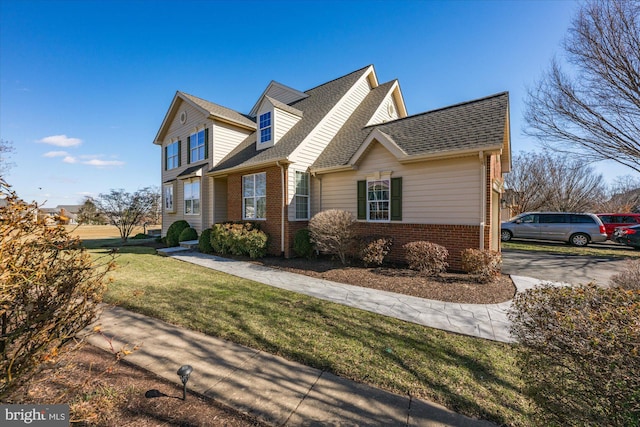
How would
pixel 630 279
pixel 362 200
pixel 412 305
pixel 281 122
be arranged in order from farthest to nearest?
pixel 281 122 < pixel 362 200 < pixel 412 305 < pixel 630 279

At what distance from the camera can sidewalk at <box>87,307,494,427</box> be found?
8.09 feet

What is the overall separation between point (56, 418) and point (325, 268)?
7402 millimetres

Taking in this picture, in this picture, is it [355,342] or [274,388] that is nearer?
[274,388]

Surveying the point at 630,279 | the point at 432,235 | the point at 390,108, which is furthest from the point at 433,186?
the point at 390,108

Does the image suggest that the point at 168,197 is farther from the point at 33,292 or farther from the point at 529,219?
the point at 529,219

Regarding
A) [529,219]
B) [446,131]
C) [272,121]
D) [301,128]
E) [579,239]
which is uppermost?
[272,121]

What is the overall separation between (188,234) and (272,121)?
7801 millimetres

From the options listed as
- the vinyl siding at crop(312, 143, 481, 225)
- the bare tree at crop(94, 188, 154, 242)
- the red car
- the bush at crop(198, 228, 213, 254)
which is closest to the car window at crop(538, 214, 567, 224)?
the red car

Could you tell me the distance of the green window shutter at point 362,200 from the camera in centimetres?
1034

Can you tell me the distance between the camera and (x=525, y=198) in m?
27.0

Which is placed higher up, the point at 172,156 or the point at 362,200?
the point at 172,156

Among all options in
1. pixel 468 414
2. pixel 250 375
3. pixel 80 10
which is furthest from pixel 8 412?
pixel 80 10

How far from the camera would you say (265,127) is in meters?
13.3

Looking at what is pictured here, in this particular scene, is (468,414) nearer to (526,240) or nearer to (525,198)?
(526,240)
